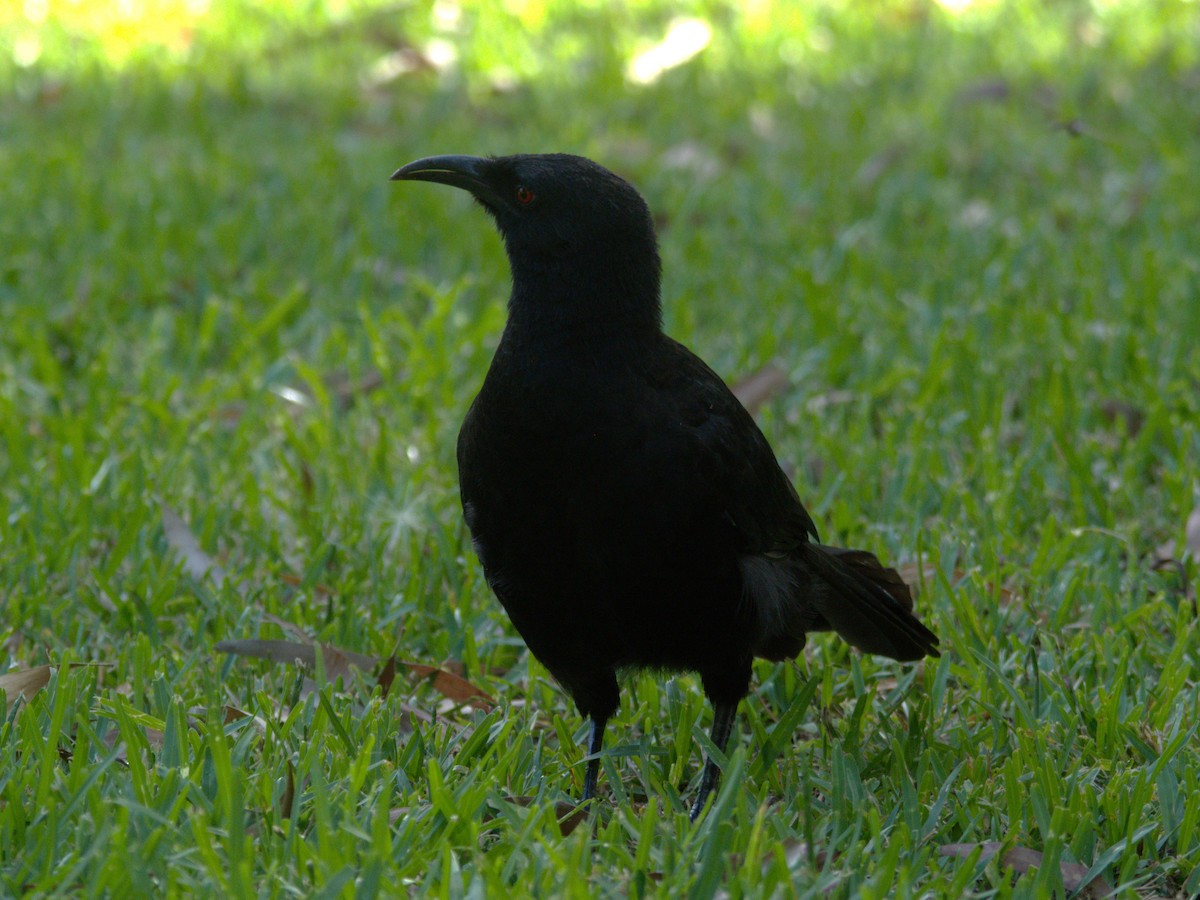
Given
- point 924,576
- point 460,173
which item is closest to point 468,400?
point 924,576

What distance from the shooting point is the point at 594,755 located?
310 centimetres

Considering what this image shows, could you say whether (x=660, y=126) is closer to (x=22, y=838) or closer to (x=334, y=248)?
(x=334, y=248)

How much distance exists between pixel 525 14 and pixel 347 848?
306 inches

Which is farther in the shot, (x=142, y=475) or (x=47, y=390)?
(x=47, y=390)

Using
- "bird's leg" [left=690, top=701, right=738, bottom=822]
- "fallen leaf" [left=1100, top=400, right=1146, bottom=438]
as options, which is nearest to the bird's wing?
"bird's leg" [left=690, top=701, right=738, bottom=822]

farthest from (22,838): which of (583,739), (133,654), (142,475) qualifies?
(142,475)

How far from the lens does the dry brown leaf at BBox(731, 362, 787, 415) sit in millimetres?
4957

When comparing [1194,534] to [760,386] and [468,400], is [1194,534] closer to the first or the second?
[760,386]

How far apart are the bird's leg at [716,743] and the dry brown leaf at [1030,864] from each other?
513 millimetres

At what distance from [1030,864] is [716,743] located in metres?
0.73

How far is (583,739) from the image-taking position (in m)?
3.41

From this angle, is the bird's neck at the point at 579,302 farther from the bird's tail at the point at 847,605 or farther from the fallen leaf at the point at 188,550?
the fallen leaf at the point at 188,550

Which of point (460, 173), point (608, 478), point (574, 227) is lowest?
point (608, 478)

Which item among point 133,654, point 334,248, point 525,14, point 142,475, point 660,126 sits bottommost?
point 133,654
